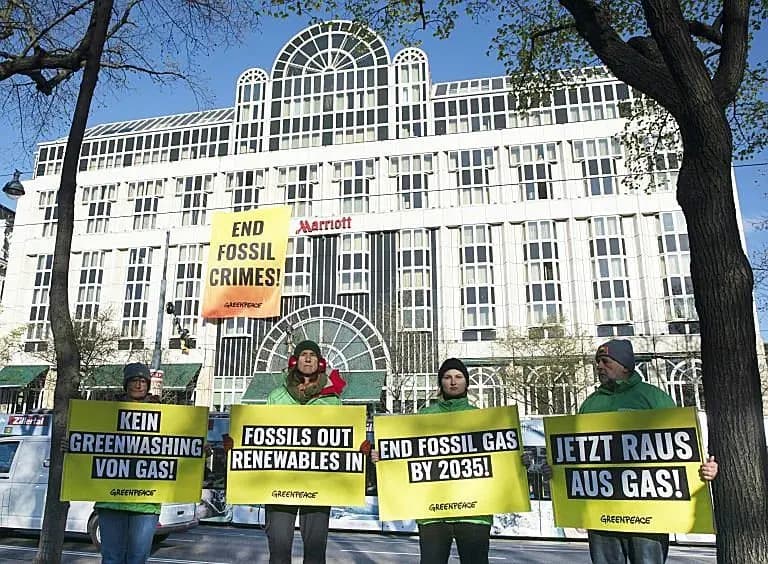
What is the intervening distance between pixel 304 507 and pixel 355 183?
33643 millimetres

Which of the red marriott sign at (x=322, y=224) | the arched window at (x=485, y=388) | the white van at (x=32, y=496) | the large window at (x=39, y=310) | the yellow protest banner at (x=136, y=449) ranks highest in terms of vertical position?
the red marriott sign at (x=322, y=224)

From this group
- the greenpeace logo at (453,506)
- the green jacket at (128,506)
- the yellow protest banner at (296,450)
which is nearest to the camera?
the greenpeace logo at (453,506)

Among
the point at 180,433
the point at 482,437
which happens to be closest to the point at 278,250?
the point at 180,433

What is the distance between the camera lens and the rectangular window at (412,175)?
3631 cm

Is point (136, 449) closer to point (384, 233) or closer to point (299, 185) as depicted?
point (384, 233)

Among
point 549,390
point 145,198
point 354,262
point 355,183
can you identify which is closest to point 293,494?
point 549,390

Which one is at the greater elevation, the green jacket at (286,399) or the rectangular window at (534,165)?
the rectangular window at (534,165)

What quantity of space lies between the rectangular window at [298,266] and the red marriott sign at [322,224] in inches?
24.8

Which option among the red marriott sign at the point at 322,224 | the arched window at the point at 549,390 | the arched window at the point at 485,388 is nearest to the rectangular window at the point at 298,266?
the red marriott sign at the point at 322,224

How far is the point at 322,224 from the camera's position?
1465 inches

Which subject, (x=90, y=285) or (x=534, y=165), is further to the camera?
(x=90, y=285)

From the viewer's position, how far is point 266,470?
203 inches

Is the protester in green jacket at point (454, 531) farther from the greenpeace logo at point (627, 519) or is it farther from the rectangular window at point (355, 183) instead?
the rectangular window at point (355, 183)

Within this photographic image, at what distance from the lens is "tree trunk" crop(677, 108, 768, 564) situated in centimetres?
421
